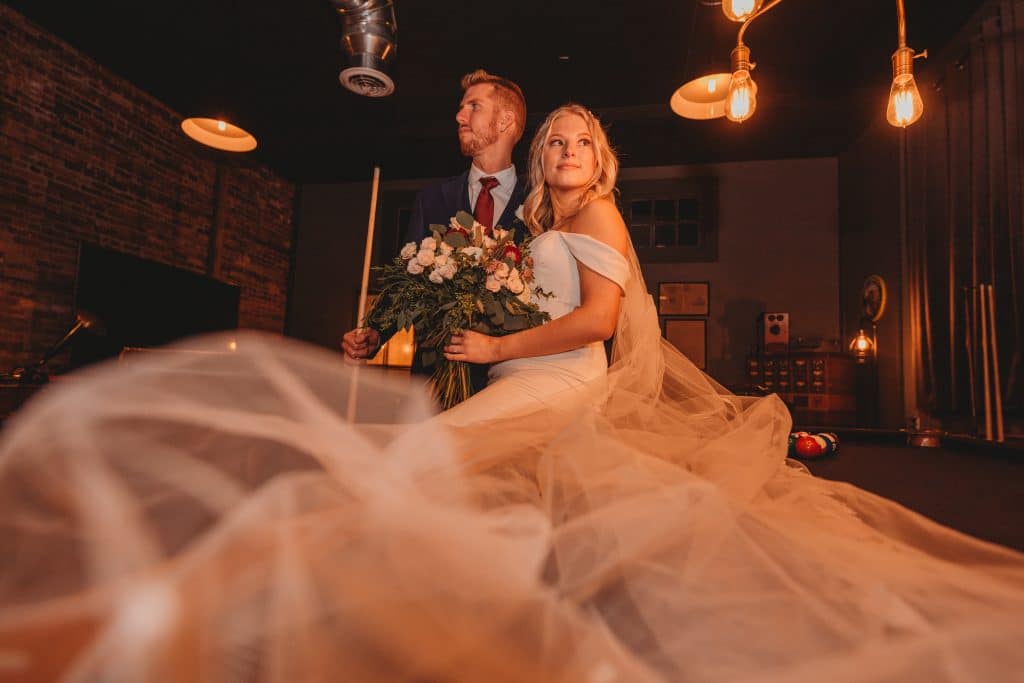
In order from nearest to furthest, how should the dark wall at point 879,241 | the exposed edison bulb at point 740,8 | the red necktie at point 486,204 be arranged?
the red necktie at point 486,204, the exposed edison bulb at point 740,8, the dark wall at point 879,241

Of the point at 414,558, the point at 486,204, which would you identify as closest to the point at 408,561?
the point at 414,558

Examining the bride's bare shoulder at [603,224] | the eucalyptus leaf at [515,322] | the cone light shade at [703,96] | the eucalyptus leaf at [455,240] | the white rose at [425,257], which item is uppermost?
the cone light shade at [703,96]

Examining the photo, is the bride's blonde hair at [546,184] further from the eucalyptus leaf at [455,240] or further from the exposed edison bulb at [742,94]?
the exposed edison bulb at [742,94]

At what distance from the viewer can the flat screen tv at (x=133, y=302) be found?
5047mm

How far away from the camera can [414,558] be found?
2.06 ft

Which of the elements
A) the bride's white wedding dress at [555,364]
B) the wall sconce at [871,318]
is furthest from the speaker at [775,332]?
the bride's white wedding dress at [555,364]

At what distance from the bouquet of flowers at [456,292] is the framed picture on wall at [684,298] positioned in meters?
5.94

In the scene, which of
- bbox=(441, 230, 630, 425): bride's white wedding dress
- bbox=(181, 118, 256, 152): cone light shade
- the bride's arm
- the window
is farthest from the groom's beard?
the window

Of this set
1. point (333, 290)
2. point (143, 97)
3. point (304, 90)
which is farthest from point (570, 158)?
point (333, 290)

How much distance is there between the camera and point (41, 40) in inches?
192

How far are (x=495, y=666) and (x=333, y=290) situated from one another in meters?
8.73

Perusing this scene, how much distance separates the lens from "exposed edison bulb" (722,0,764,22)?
253cm

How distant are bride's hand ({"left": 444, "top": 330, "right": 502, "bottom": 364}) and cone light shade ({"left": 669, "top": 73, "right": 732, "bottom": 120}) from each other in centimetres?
368

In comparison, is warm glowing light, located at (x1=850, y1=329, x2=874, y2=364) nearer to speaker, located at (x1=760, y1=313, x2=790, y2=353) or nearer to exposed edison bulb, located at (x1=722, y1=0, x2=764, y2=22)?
speaker, located at (x1=760, y1=313, x2=790, y2=353)
